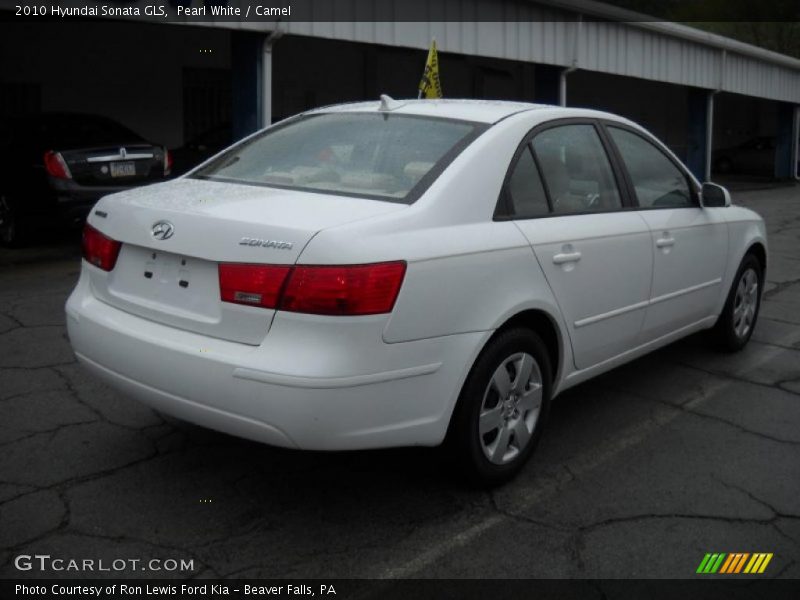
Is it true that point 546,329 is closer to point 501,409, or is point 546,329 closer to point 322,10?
point 501,409

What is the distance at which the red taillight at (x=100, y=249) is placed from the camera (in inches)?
144

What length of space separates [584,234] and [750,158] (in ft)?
95.6

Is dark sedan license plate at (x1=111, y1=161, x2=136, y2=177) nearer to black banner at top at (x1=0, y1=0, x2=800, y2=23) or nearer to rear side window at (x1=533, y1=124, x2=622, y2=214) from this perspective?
black banner at top at (x1=0, y1=0, x2=800, y2=23)

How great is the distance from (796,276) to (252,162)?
6.93 m

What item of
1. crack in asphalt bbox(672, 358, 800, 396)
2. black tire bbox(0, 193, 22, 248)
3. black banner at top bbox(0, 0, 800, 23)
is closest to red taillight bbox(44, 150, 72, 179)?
black tire bbox(0, 193, 22, 248)

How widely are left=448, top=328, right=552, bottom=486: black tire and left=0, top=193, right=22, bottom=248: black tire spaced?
761 cm

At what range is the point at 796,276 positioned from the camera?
922 cm

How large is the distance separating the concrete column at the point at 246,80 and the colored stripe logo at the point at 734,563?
8.21 m

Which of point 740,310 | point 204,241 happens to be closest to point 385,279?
point 204,241

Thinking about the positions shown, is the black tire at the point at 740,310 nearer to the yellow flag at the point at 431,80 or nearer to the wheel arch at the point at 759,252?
the wheel arch at the point at 759,252

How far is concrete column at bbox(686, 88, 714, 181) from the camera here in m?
20.5

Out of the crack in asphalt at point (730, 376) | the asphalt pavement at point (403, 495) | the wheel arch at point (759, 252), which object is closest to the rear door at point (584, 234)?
the asphalt pavement at point (403, 495)

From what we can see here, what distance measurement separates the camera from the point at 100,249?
148 inches
